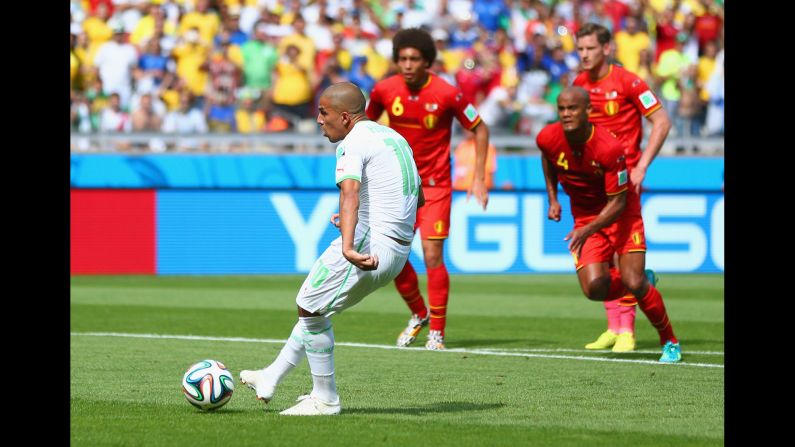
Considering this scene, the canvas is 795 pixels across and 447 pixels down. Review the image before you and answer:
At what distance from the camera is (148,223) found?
19109 millimetres

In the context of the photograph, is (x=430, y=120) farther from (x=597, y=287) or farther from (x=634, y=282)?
(x=634, y=282)

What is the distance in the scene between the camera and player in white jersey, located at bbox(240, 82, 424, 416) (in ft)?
23.3

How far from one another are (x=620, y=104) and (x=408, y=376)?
132 inches

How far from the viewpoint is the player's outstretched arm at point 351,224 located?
6863 millimetres

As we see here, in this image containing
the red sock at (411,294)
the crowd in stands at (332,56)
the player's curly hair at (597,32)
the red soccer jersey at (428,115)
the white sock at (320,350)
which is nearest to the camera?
the white sock at (320,350)

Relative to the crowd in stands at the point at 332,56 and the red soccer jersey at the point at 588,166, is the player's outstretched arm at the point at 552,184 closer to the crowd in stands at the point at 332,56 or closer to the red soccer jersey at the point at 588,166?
the red soccer jersey at the point at 588,166

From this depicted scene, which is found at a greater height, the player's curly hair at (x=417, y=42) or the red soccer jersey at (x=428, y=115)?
the player's curly hair at (x=417, y=42)

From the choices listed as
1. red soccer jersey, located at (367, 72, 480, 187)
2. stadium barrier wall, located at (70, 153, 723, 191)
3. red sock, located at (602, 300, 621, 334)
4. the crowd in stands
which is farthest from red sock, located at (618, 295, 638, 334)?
the crowd in stands

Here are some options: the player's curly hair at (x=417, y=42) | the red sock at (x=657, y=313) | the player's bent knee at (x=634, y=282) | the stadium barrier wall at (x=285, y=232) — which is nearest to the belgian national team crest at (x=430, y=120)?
the player's curly hair at (x=417, y=42)

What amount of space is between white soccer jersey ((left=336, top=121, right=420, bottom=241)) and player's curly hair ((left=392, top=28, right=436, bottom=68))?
3.61m
